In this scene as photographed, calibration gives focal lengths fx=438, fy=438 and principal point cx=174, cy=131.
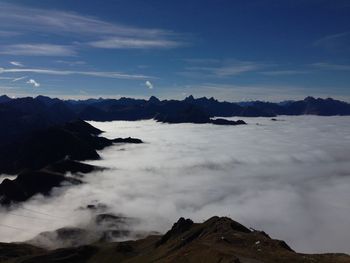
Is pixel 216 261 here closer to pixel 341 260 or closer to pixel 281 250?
pixel 281 250

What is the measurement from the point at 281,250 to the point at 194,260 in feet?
129

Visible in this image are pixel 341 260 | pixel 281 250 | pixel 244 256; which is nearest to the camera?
pixel 341 260

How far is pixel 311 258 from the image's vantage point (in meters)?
177

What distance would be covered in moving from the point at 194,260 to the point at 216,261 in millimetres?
19969

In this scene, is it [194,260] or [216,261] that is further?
[194,260]

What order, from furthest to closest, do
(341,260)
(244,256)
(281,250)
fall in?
(281,250), (244,256), (341,260)

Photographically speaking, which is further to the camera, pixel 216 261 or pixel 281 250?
pixel 281 250

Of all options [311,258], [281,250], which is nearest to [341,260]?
[311,258]

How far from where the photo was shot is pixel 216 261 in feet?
598

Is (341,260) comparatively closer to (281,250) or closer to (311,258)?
(311,258)

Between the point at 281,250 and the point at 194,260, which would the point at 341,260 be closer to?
the point at 281,250

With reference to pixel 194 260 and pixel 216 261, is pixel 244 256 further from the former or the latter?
pixel 194 260

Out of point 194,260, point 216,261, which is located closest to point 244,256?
point 216,261

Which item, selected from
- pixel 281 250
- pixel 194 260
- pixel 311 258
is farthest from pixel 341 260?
pixel 194 260
